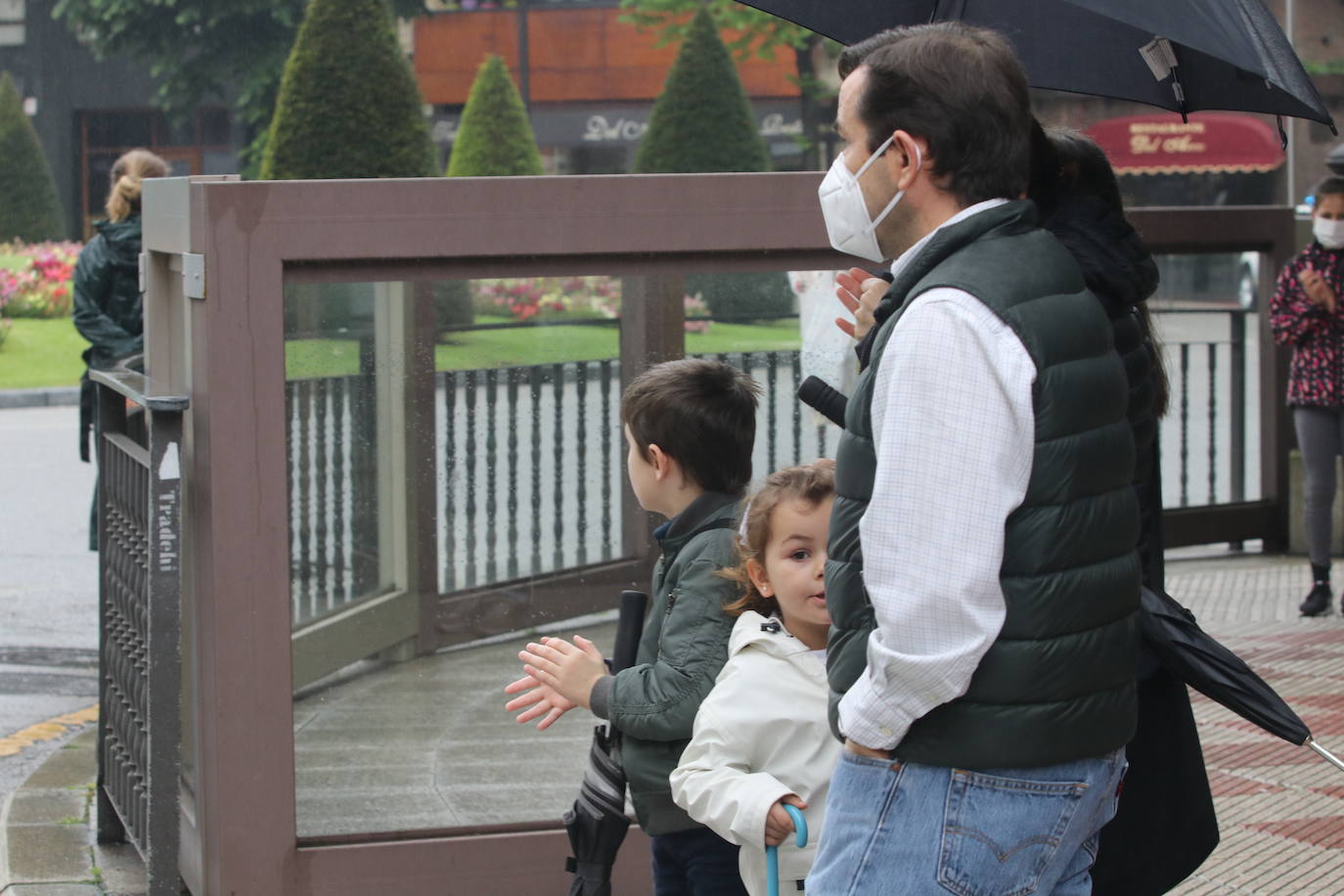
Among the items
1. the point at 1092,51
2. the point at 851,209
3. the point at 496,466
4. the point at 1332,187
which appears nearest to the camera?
the point at 851,209

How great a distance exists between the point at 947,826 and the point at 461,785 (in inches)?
90.7

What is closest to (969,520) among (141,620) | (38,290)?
(141,620)

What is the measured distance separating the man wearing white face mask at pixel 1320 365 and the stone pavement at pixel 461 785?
1974mm

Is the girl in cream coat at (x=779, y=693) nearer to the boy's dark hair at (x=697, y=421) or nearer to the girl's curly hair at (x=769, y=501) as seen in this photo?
the girl's curly hair at (x=769, y=501)

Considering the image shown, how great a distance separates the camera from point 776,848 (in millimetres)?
2564

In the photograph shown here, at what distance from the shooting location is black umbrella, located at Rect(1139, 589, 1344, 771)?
8.16 ft

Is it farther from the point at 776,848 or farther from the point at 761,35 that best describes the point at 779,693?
the point at 761,35

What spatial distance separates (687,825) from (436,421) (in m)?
1.44

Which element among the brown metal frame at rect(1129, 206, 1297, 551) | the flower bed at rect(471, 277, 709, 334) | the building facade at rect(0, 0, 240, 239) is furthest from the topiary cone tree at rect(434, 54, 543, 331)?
the flower bed at rect(471, 277, 709, 334)

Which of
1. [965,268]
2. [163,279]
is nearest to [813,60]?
[163,279]

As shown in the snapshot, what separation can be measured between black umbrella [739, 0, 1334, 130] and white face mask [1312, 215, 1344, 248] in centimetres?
429

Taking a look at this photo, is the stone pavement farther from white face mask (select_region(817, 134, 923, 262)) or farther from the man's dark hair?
the man's dark hair

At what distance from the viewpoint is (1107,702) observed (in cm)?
215

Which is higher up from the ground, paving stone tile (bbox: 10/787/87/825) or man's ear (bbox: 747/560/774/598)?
man's ear (bbox: 747/560/774/598)
